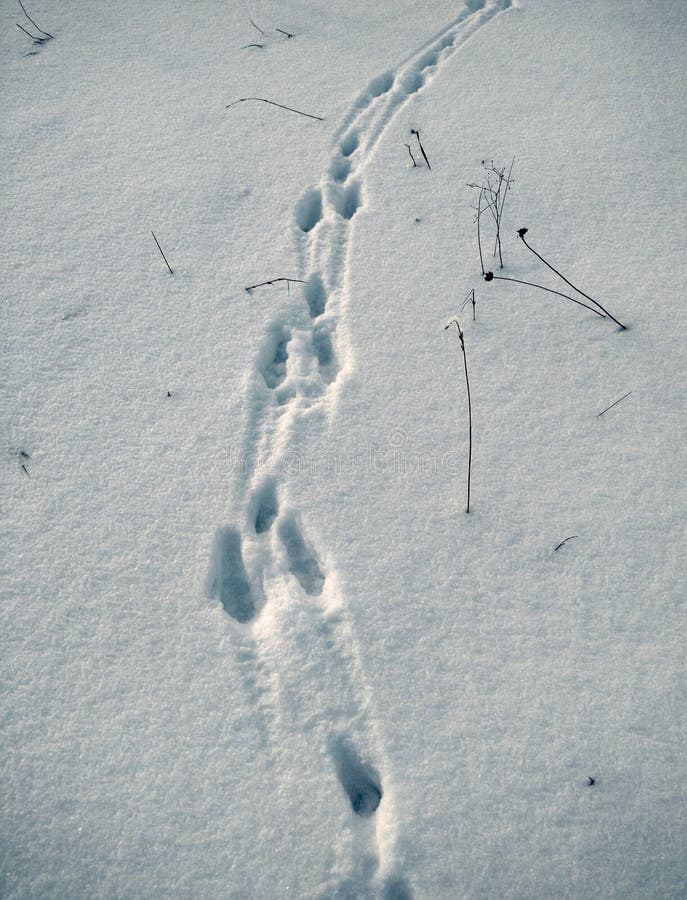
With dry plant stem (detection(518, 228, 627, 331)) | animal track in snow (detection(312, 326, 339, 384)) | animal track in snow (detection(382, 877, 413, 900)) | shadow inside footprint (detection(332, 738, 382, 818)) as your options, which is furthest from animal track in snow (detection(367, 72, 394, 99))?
animal track in snow (detection(382, 877, 413, 900))

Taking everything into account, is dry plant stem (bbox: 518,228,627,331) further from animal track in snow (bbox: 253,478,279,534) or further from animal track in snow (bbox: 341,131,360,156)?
animal track in snow (bbox: 253,478,279,534)

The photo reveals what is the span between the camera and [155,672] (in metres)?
1.32

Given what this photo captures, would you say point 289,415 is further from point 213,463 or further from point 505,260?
Result: point 505,260

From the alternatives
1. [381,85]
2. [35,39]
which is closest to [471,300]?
[381,85]

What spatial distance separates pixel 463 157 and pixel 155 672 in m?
2.33

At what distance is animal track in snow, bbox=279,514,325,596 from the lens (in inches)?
57.3

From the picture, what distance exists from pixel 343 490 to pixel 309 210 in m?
1.31

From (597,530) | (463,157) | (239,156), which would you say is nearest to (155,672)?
(597,530)

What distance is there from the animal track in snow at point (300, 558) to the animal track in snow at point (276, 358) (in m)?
0.52

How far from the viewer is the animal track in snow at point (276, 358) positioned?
183 cm

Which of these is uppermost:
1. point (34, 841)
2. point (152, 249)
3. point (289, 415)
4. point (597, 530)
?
point (152, 249)

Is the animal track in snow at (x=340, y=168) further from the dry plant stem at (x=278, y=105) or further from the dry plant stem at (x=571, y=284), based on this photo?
the dry plant stem at (x=571, y=284)

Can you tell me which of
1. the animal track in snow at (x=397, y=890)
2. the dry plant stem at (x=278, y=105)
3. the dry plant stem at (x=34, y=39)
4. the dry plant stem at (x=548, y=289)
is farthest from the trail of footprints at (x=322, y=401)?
the dry plant stem at (x=34, y=39)

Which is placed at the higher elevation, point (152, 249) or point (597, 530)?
point (152, 249)
